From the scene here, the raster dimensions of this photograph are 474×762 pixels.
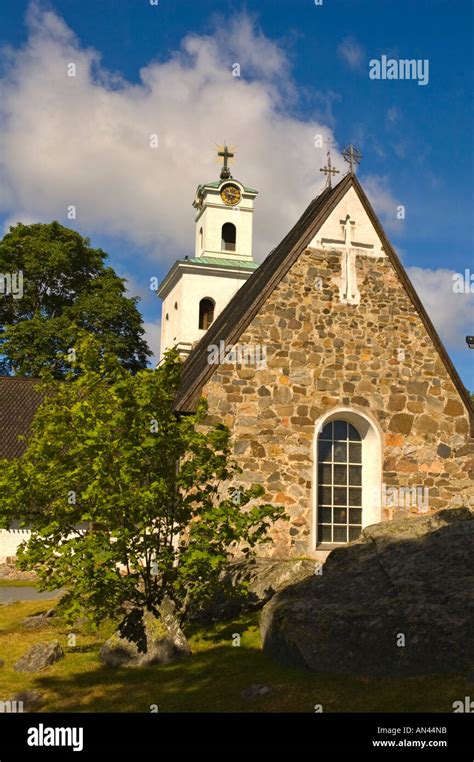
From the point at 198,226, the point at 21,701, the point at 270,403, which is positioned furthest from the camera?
the point at 198,226

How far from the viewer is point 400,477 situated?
18.5 m

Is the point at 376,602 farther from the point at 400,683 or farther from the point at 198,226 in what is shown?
the point at 198,226

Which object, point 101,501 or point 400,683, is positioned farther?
point 101,501

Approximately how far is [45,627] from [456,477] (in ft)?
33.1

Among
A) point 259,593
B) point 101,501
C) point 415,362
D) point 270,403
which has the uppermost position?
point 415,362

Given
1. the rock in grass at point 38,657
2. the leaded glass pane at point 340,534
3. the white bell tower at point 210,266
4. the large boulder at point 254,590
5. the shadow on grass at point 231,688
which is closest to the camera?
the shadow on grass at point 231,688

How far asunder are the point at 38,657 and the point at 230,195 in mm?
23553

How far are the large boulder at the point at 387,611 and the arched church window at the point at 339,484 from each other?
6639 mm

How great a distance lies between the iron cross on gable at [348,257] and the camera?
1881 cm

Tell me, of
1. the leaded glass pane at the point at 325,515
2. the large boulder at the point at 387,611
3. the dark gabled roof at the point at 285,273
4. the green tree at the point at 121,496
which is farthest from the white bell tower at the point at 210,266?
the large boulder at the point at 387,611

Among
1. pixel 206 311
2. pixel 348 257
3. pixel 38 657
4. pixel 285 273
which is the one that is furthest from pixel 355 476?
pixel 206 311

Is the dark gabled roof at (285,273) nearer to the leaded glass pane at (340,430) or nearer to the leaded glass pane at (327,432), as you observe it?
the leaded glass pane at (340,430)

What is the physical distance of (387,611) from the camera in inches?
362
